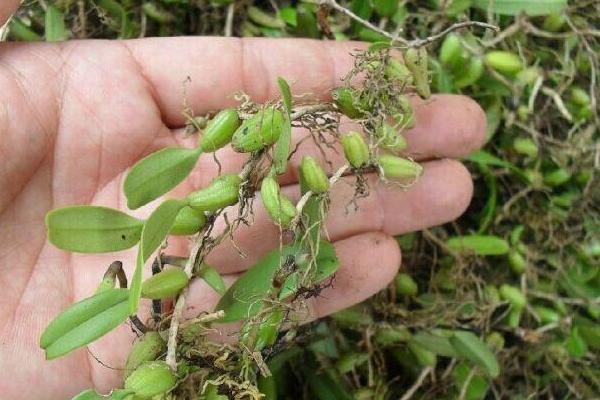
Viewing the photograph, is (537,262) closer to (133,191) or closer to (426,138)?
(426,138)

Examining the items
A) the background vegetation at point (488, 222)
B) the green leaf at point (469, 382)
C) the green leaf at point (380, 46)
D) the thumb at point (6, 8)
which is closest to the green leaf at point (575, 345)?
the background vegetation at point (488, 222)

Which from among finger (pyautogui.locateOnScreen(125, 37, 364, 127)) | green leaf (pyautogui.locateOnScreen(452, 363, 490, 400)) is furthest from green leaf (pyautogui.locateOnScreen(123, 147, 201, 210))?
green leaf (pyautogui.locateOnScreen(452, 363, 490, 400))

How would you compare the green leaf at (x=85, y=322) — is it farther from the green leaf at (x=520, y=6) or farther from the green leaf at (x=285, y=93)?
the green leaf at (x=520, y=6)

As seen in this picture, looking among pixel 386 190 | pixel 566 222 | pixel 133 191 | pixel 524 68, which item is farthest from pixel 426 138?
pixel 133 191

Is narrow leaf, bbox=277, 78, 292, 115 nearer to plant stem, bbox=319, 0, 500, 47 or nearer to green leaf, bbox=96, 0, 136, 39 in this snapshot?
plant stem, bbox=319, 0, 500, 47

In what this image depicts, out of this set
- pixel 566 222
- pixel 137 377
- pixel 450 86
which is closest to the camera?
pixel 137 377
